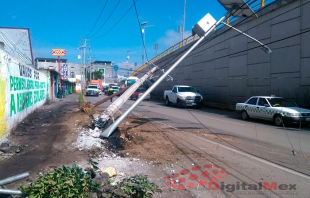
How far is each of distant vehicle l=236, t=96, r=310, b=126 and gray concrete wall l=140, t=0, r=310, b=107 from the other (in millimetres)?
1995

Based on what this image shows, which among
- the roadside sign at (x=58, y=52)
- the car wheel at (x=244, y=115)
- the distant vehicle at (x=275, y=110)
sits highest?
the roadside sign at (x=58, y=52)

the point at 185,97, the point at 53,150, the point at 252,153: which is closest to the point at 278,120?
the point at 252,153

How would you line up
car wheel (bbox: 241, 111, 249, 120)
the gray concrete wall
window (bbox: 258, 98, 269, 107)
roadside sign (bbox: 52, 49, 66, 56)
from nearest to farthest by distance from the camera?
window (bbox: 258, 98, 269, 107) < the gray concrete wall < car wheel (bbox: 241, 111, 249, 120) < roadside sign (bbox: 52, 49, 66, 56)

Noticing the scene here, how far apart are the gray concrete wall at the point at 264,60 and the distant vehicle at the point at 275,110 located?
6.55ft

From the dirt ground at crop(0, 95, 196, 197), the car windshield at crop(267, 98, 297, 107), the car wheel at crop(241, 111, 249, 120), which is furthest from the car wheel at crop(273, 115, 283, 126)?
the dirt ground at crop(0, 95, 196, 197)

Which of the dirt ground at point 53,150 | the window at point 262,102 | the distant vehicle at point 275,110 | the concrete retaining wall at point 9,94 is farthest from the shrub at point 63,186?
the window at point 262,102

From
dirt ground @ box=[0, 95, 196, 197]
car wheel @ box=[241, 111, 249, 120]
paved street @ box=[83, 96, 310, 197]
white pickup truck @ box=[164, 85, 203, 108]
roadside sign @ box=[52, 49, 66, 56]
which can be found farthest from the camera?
roadside sign @ box=[52, 49, 66, 56]

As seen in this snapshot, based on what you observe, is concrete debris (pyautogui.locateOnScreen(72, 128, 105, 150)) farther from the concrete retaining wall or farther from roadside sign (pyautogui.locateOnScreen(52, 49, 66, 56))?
roadside sign (pyautogui.locateOnScreen(52, 49, 66, 56))

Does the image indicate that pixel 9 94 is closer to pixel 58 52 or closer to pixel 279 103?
pixel 279 103

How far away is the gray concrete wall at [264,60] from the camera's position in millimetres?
16359

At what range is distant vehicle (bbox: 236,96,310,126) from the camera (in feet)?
45.3

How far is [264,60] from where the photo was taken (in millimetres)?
19625

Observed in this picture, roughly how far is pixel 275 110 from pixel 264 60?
6154 mm

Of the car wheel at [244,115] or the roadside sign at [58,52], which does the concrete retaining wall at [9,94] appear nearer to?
the car wheel at [244,115]
